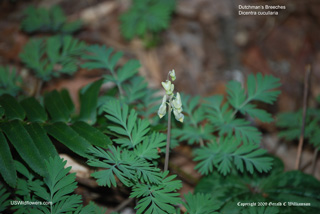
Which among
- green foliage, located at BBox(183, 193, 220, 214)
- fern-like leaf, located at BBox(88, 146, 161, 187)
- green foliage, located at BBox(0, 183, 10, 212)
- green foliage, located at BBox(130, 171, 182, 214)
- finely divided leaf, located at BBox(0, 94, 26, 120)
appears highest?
finely divided leaf, located at BBox(0, 94, 26, 120)

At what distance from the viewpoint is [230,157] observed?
2.37 metres

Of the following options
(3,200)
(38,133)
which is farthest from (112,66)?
(3,200)

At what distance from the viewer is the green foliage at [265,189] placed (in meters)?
2.37

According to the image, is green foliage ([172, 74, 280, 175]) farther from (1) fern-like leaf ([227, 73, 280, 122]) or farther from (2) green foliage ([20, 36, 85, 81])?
(2) green foliage ([20, 36, 85, 81])

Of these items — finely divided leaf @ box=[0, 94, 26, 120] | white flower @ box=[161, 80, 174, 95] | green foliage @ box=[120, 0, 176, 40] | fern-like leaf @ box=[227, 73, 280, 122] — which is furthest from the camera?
green foliage @ box=[120, 0, 176, 40]

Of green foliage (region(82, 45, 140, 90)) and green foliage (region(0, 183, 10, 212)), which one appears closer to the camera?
green foliage (region(0, 183, 10, 212))

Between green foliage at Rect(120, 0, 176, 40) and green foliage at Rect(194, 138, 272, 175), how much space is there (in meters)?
2.46

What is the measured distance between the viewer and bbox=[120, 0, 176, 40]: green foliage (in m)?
4.23

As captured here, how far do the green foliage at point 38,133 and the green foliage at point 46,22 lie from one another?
200cm

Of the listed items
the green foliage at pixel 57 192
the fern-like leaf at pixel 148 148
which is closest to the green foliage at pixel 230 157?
the fern-like leaf at pixel 148 148

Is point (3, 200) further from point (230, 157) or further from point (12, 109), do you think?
point (230, 157)

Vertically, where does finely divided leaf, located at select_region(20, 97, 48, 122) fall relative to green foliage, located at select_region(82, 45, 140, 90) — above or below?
below
